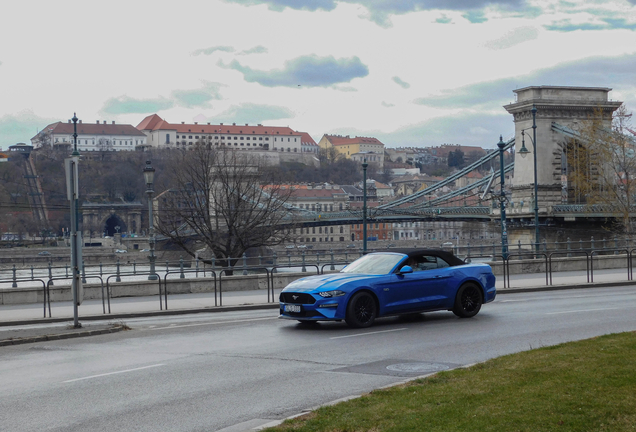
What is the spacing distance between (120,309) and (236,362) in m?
9.99

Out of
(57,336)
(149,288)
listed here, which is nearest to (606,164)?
(149,288)

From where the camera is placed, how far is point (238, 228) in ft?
144

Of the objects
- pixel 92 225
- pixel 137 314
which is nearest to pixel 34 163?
pixel 92 225

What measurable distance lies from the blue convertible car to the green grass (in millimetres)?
5004

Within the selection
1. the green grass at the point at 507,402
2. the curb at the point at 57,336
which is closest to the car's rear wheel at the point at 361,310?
the curb at the point at 57,336

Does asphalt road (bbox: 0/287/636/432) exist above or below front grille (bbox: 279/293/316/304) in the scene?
below

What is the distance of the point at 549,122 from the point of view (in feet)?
180

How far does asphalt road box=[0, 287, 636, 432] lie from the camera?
7.58 meters

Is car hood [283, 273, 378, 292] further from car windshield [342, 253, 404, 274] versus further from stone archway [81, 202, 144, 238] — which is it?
stone archway [81, 202, 144, 238]

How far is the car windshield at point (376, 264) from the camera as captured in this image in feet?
46.7

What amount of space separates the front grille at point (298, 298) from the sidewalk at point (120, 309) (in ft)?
11.0

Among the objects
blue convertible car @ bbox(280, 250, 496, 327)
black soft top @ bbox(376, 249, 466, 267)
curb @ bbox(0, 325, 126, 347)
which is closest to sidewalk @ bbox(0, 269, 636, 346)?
curb @ bbox(0, 325, 126, 347)

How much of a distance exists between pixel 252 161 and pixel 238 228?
10.1m

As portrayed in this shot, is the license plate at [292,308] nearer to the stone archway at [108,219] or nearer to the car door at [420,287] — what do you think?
the car door at [420,287]
